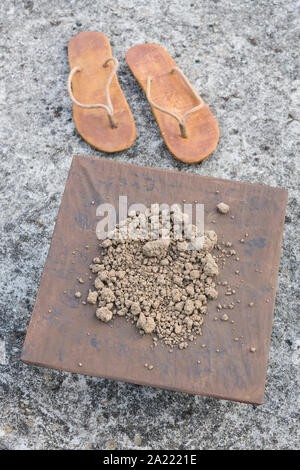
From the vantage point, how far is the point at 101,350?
190cm

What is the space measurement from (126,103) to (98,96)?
0.17m

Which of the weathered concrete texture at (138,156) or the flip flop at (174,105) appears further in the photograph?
the flip flop at (174,105)

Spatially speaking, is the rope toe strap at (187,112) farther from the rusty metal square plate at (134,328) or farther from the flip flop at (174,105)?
the rusty metal square plate at (134,328)

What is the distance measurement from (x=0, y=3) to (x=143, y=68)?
1038 mm

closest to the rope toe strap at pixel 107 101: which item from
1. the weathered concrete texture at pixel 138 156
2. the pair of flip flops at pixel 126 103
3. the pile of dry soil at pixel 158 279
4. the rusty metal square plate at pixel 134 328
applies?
the pair of flip flops at pixel 126 103

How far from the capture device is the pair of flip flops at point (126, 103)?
2803 millimetres

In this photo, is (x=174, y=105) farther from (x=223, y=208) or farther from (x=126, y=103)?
(x=223, y=208)

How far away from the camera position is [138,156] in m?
2.85

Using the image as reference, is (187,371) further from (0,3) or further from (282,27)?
(0,3)

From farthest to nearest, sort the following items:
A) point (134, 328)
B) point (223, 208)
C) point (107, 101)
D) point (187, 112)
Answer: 1. point (107, 101)
2. point (187, 112)
3. point (223, 208)
4. point (134, 328)

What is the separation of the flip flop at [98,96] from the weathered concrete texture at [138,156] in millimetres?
73

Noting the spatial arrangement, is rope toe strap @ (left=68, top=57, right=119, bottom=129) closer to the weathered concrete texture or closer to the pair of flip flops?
the pair of flip flops

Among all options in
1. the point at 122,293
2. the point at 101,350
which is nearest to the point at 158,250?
the point at 122,293

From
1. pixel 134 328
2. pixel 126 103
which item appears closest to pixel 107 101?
pixel 126 103
